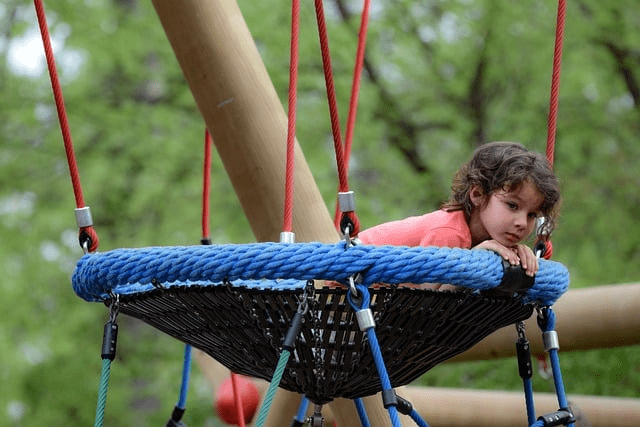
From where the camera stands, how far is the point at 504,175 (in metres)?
1.07

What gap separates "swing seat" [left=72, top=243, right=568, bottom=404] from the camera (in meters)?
0.78

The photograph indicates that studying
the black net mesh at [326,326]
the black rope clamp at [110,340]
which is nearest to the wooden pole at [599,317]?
the black net mesh at [326,326]

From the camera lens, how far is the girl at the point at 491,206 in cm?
104

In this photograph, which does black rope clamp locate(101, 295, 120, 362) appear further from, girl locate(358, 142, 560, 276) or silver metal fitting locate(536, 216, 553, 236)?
silver metal fitting locate(536, 216, 553, 236)

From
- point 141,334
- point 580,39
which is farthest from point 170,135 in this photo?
point 580,39

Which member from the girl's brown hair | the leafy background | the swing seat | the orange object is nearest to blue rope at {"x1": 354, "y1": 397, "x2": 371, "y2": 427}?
the swing seat

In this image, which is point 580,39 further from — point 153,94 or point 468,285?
point 468,285

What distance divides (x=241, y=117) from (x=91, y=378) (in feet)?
13.5

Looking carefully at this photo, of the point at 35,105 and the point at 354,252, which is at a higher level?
the point at 35,105

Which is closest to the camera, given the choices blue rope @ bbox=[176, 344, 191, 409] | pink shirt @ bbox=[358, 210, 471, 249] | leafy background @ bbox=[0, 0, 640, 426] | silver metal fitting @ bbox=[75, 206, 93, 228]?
silver metal fitting @ bbox=[75, 206, 93, 228]

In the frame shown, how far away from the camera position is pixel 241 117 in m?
1.23

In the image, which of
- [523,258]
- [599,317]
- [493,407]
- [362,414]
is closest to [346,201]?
[523,258]

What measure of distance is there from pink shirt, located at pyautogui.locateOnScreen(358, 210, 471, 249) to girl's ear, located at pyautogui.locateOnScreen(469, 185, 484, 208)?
25mm

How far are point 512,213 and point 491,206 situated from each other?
0.03m
